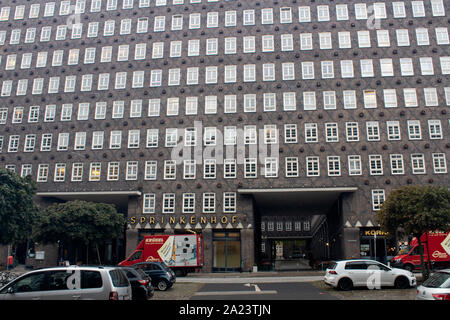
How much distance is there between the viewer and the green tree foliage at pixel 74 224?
34656 mm

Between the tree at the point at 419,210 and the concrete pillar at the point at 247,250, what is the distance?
17.3 meters

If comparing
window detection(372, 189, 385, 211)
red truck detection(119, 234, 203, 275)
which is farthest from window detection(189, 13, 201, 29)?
window detection(372, 189, 385, 211)

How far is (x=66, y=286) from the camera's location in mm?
11727

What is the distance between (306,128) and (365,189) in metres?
8.78

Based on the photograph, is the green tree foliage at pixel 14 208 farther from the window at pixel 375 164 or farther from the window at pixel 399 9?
the window at pixel 399 9

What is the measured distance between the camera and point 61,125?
155ft

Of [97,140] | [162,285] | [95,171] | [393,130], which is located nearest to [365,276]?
[162,285]

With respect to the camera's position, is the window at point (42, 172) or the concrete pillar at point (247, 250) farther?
the window at point (42, 172)

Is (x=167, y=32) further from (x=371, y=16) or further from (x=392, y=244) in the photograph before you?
(x=392, y=244)

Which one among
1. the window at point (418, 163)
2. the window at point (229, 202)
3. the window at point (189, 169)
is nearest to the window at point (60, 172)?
the window at point (189, 169)

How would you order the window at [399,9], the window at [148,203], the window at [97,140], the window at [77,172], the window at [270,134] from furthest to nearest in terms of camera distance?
the window at [399,9], the window at [97,140], the window at [77,172], the window at [148,203], the window at [270,134]

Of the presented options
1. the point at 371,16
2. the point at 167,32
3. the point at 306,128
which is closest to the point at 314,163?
the point at 306,128

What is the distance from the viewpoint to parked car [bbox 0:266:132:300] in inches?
455
